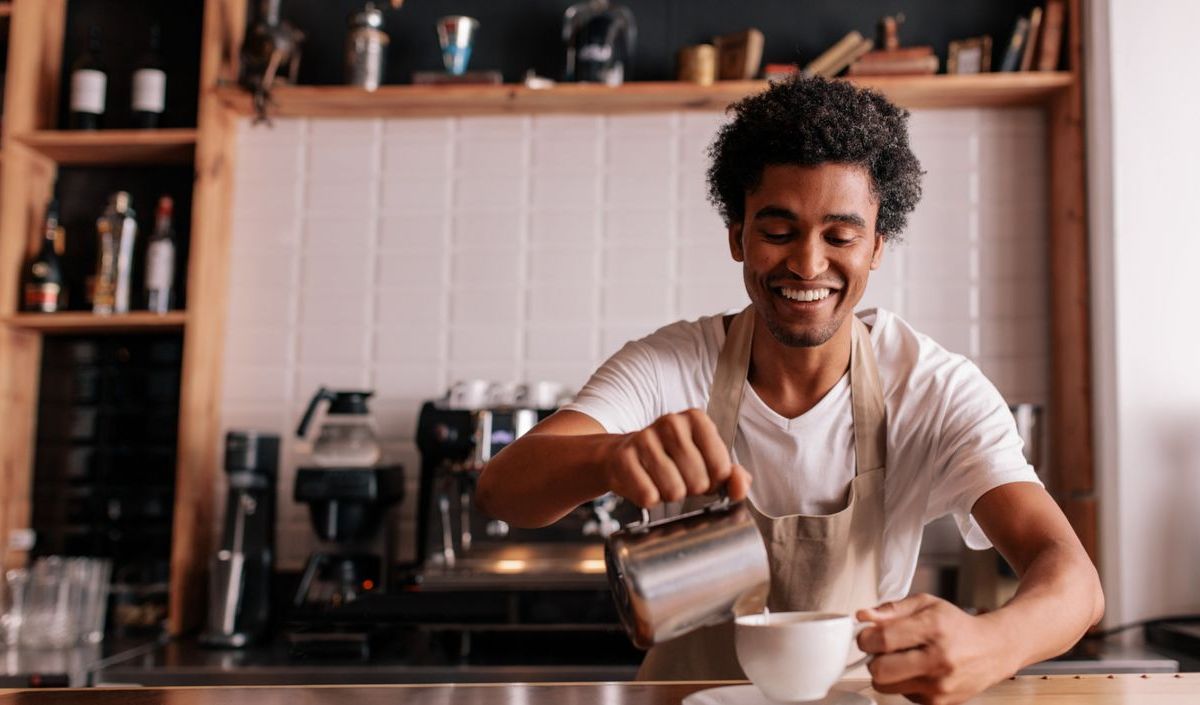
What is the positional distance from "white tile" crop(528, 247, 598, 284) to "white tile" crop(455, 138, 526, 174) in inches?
9.3

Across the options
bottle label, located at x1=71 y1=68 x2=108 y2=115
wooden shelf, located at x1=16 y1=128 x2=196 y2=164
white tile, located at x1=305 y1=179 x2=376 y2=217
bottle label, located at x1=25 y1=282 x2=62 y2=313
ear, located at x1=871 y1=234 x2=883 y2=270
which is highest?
bottle label, located at x1=71 y1=68 x2=108 y2=115

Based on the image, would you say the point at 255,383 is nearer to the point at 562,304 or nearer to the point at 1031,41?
the point at 562,304

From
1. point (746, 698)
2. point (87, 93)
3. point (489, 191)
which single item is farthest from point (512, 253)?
point (746, 698)

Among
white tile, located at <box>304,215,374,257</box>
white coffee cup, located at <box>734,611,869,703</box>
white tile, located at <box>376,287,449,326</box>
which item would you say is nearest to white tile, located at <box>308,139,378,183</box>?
white tile, located at <box>304,215,374,257</box>

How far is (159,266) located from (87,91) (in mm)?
495

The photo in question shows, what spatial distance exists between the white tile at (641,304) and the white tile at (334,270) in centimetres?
65

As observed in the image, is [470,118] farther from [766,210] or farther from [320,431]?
[766,210]

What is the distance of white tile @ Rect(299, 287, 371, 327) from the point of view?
9.32 ft

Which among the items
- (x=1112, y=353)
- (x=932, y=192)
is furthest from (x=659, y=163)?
(x=1112, y=353)

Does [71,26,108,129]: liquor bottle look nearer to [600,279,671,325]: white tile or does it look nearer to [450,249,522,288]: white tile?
[450,249,522,288]: white tile

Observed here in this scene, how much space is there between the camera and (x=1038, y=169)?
2750mm

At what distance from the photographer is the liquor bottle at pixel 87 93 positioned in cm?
277

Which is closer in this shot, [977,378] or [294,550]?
[977,378]

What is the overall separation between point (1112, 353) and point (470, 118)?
166 centimetres
